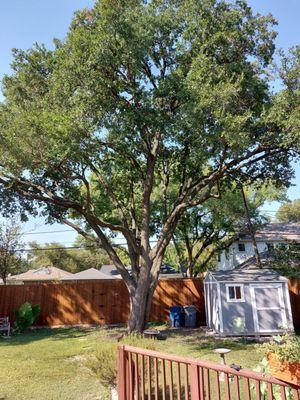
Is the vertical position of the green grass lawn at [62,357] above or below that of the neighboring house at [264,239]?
below

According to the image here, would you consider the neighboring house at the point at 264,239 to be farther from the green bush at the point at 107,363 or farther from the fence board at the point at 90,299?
the green bush at the point at 107,363

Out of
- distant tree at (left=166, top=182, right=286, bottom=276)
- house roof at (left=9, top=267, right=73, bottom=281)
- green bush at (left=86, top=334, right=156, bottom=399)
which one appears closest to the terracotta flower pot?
green bush at (left=86, top=334, right=156, bottom=399)

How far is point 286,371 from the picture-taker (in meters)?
3.08

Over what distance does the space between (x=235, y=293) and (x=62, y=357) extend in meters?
7.18

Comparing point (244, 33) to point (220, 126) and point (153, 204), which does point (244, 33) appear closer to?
point (220, 126)

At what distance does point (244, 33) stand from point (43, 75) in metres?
7.63

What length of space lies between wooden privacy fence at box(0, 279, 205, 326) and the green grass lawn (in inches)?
53.7

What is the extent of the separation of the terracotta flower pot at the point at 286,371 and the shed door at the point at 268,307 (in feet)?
33.6

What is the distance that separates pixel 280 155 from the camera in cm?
1284

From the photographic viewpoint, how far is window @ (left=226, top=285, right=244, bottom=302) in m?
13.0

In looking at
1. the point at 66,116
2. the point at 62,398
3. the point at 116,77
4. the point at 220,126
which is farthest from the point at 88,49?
the point at 62,398

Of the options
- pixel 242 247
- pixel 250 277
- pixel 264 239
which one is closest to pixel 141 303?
pixel 250 277

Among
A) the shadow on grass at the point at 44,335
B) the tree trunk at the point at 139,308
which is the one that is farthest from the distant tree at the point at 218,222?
the shadow on grass at the point at 44,335

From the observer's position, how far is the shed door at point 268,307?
12.6 meters
